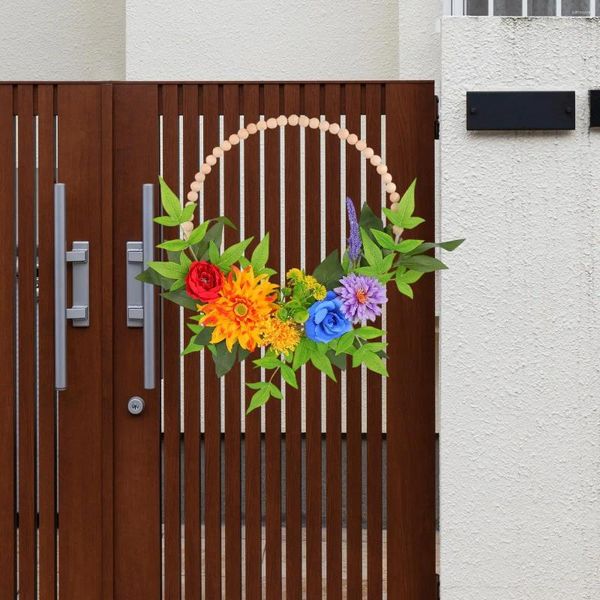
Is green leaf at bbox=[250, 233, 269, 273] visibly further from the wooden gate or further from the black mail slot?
the black mail slot

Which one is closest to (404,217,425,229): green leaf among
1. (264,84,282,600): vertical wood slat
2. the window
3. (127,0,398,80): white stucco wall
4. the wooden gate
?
the wooden gate

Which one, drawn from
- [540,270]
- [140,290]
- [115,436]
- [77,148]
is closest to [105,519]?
[115,436]

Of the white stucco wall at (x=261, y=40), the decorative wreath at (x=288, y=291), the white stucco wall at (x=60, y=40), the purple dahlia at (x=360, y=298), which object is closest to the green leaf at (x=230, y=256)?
the decorative wreath at (x=288, y=291)

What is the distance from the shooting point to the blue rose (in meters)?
2.19

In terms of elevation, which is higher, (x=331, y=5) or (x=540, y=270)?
(x=331, y=5)

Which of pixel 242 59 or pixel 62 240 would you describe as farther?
pixel 242 59

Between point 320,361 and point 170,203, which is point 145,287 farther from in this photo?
point 320,361

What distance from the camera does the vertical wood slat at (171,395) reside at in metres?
2.41

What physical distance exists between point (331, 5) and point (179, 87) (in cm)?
196

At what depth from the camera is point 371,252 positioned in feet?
7.25

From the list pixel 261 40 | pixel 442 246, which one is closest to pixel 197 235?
pixel 442 246

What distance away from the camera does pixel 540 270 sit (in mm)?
2350

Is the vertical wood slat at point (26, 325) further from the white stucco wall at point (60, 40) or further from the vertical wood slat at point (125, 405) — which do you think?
the white stucco wall at point (60, 40)

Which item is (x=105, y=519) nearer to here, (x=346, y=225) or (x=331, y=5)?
(x=346, y=225)
